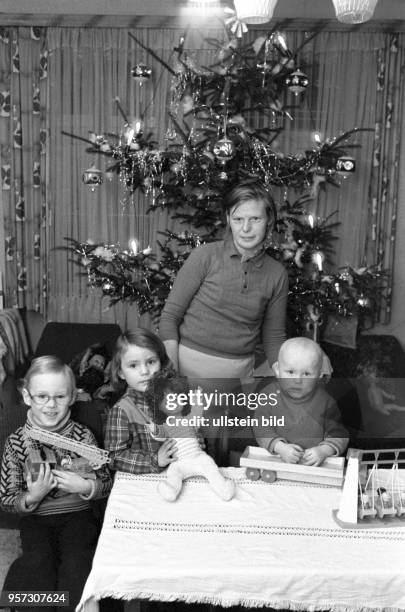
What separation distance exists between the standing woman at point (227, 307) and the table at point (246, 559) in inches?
33.5

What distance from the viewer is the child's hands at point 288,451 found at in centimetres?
167

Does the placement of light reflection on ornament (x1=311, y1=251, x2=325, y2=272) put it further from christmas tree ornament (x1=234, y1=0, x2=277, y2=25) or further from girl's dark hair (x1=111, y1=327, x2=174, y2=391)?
girl's dark hair (x1=111, y1=327, x2=174, y2=391)

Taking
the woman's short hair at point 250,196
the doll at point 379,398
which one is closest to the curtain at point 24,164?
the woman's short hair at point 250,196

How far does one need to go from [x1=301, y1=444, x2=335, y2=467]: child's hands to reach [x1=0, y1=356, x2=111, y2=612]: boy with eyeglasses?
0.53m

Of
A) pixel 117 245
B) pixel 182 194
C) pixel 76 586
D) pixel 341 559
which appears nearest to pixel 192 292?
pixel 76 586

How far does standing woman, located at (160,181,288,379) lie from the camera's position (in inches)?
90.3

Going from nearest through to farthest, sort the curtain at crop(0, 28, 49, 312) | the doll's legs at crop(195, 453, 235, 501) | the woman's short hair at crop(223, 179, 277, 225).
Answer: the doll's legs at crop(195, 453, 235, 501), the woman's short hair at crop(223, 179, 277, 225), the curtain at crop(0, 28, 49, 312)

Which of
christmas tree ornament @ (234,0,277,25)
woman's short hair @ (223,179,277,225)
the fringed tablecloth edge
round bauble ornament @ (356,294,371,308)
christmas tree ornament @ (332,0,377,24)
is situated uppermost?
christmas tree ornament @ (234,0,277,25)

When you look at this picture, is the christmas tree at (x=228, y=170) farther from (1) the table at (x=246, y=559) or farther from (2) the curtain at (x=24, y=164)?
(1) the table at (x=246, y=559)

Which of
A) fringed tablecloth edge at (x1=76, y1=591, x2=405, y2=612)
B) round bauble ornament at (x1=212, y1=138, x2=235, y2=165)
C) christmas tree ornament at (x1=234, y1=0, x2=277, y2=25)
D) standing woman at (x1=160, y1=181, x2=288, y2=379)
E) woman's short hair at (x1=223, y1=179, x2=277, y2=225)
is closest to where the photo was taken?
fringed tablecloth edge at (x1=76, y1=591, x2=405, y2=612)

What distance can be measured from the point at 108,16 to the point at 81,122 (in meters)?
0.64

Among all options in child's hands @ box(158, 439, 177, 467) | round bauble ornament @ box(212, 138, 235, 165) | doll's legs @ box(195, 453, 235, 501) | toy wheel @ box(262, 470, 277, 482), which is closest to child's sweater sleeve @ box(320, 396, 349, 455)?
toy wheel @ box(262, 470, 277, 482)

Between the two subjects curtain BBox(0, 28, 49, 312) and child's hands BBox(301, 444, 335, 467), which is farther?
curtain BBox(0, 28, 49, 312)

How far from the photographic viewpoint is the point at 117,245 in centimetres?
434
